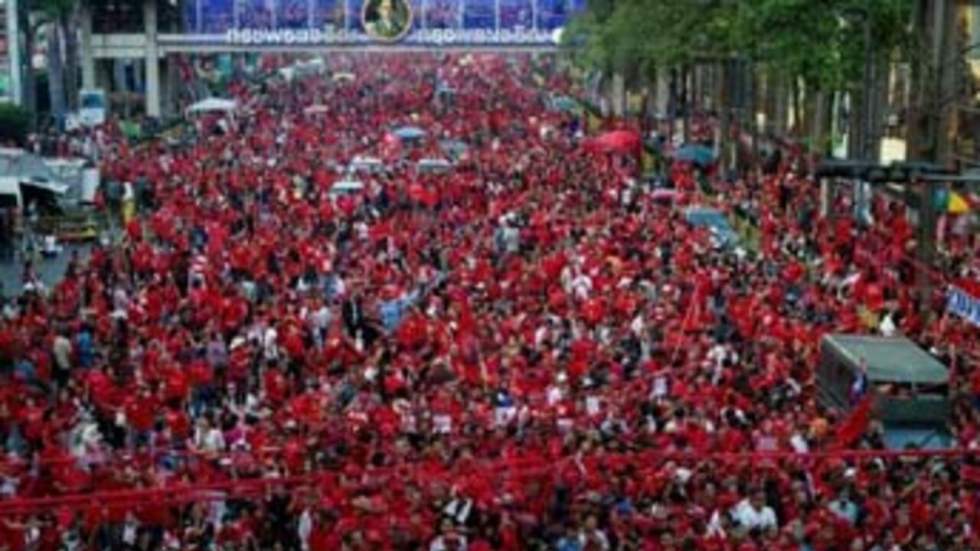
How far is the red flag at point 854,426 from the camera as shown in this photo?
17.7 metres

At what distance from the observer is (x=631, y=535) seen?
14766mm

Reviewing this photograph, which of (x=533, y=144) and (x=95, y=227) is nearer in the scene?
(x=95, y=227)

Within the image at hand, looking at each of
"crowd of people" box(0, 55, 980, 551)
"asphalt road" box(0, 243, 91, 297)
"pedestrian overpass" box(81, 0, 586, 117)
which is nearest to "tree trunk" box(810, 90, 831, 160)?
"crowd of people" box(0, 55, 980, 551)

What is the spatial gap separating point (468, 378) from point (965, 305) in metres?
6.04

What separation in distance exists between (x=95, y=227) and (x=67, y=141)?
62.6ft

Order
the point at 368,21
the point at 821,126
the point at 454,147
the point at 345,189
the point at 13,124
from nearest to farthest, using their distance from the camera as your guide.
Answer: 1. the point at 345,189
2. the point at 821,126
3. the point at 454,147
4. the point at 13,124
5. the point at 368,21

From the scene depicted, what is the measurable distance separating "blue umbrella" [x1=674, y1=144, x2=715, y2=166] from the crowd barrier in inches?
1284

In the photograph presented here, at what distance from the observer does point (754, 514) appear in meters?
15.2

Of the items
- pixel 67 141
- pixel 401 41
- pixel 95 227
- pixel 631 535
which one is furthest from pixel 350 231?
pixel 401 41

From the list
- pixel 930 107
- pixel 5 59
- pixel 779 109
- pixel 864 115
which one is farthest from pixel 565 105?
pixel 930 107

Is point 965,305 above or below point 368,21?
below

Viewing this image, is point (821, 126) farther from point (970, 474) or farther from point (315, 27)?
point (315, 27)

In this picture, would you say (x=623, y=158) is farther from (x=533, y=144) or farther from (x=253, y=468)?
(x=253, y=468)

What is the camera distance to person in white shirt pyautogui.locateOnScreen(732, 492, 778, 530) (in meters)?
15.1
